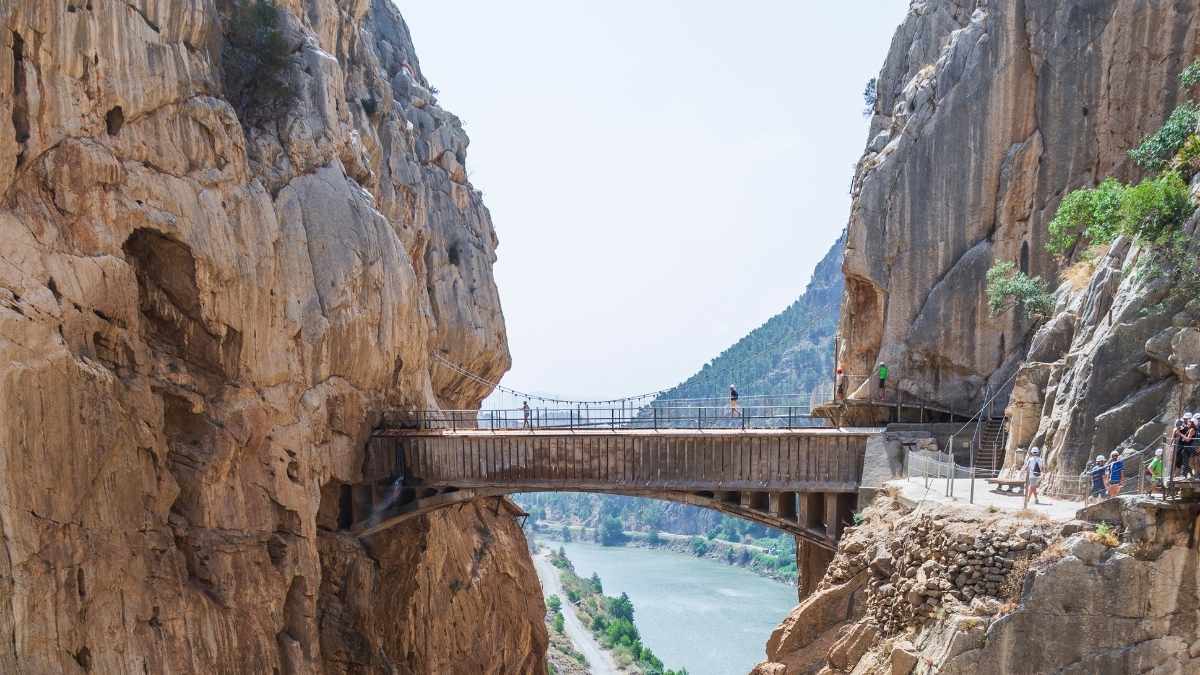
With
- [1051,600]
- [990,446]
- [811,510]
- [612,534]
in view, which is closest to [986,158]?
[990,446]

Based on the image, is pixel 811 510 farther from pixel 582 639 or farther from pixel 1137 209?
pixel 582 639

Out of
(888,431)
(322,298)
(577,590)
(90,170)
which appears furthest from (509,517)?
(577,590)

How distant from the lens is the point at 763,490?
70.0ft

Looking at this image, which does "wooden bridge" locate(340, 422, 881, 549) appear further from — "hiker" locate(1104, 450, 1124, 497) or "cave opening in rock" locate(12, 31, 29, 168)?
"cave opening in rock" locate(12, 31, 29, 168)

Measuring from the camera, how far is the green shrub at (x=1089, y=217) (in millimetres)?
17922

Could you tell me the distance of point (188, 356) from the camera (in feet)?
65.8

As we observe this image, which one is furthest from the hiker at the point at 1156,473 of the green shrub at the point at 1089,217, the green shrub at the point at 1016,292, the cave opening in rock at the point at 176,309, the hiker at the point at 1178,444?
the cave opening in rock at the point at 176,309

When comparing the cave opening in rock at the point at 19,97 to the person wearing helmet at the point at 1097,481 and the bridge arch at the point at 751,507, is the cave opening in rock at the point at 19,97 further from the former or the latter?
the person wearing helmet at the point at 1097,481

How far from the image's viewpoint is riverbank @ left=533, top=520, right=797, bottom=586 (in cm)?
10494

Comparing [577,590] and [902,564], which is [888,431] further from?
[577,590]

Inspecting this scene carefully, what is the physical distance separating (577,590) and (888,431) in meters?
73.0

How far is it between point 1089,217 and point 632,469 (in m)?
11.6

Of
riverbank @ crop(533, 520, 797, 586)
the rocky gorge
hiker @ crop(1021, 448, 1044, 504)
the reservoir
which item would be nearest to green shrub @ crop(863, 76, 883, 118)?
the rocky gorge

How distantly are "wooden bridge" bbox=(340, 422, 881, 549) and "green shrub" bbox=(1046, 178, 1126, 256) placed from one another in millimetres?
6124
